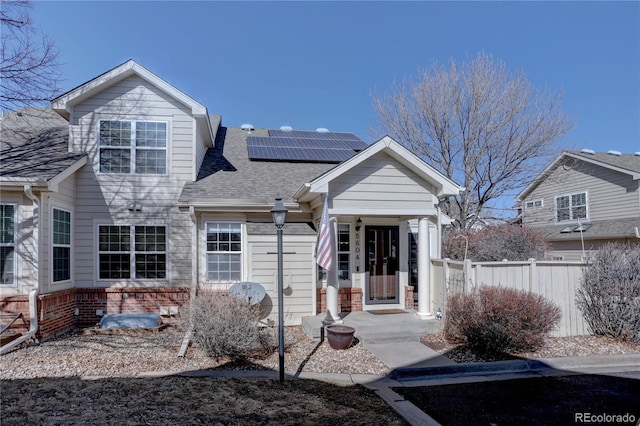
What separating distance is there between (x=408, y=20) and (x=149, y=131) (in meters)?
9.16


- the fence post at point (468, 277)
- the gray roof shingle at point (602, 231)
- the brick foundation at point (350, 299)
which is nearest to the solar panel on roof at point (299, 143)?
the brick foundation at point (350, 299)

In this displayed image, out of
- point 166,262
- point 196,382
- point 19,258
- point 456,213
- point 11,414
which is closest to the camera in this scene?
point 11,414

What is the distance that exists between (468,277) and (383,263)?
9.96 feet

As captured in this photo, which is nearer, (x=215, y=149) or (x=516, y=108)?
(x=215, y=149)

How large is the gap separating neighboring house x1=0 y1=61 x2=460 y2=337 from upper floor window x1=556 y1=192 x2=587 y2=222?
13.6 meters

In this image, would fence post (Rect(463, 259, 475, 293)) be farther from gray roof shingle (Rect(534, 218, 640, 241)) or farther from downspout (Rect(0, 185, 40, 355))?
gray roof shingle (Rect(534, 218, 640, 241))

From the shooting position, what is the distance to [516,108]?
49.2 ft

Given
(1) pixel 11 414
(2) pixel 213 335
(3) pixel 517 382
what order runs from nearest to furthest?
1. (1) pixel 11 414
2. (3) pixel 517 382
3. (2) pixel 213 335

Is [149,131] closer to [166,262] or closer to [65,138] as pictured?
[65,138]

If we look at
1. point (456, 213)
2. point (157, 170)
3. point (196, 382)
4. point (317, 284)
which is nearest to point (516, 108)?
point (456, 213)

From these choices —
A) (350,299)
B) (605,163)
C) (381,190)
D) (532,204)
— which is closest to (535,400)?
(381,190)

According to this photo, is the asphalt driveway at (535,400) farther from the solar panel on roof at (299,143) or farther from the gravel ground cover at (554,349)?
the solar panel on roof at (299,143)

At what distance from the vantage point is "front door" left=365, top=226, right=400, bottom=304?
10.6 meters

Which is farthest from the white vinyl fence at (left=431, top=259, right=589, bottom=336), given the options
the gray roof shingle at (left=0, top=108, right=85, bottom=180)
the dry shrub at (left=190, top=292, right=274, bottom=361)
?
the gray roof shingle at (left=0, top=108, right=85, bottom=180)
